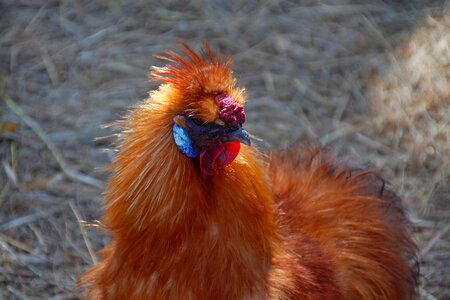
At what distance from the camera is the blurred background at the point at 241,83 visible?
5305mm

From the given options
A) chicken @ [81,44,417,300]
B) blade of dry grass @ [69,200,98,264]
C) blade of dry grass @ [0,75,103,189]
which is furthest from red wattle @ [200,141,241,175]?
blade of dry grass @ [0,75,103,189]

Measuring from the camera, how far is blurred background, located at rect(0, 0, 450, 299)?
530cm

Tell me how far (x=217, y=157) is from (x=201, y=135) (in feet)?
0.39

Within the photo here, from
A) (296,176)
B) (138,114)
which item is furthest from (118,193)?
(296,176)

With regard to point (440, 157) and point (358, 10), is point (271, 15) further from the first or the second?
point (440, 157)

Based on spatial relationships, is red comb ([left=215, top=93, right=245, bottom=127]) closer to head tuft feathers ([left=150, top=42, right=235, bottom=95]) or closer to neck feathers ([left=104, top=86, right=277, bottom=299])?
head tuft feathers ([left=150, top=42, right=235, bottom=95])

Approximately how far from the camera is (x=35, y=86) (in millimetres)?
6500

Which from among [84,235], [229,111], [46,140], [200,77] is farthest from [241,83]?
[229,111]

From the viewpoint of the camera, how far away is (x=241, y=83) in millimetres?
6617

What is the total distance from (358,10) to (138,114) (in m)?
4.58

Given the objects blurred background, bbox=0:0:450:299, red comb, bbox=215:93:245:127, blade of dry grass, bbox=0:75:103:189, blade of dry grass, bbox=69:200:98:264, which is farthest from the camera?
blade of dry grass, bbox=0:75:103:189

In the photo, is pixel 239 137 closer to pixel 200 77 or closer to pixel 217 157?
pixel 217 157

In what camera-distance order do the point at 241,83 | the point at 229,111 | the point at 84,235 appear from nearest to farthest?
the point at 229,111 → the point at 84,235 → the point at 241,83

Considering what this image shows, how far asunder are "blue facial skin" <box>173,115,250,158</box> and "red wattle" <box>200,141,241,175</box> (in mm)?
26
